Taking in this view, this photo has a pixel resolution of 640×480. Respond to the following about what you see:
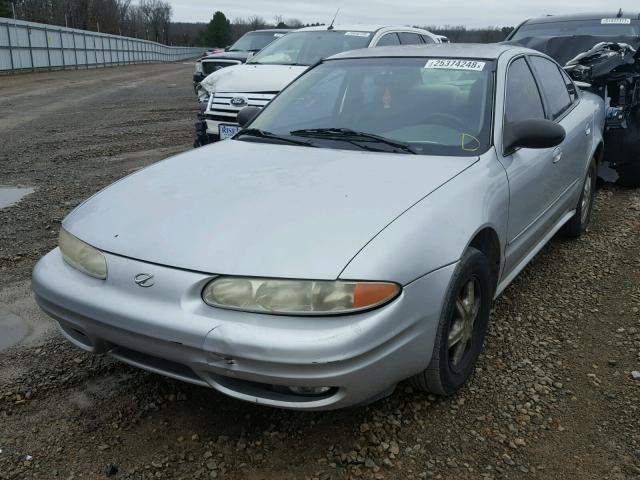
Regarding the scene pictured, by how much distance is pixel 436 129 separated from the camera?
125 inches


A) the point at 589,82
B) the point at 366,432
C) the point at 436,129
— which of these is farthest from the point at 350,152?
the point at 589,82

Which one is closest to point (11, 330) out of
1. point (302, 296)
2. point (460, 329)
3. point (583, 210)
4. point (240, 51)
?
point (302, 296)

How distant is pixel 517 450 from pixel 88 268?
188 centimetres

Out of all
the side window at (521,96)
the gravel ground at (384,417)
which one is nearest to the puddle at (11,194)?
the gravel ground at (384,417)

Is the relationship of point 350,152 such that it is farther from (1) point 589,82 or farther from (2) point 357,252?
(1) point 589,82

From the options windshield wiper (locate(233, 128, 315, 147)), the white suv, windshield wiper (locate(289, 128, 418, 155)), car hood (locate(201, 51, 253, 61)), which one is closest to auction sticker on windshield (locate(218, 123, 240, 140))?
the white suv

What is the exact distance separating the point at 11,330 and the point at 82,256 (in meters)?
1.20

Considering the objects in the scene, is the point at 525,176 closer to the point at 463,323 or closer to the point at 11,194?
the point at 463,323

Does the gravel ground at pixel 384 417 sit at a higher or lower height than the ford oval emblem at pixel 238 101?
lower

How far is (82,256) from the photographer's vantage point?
2.49 meters

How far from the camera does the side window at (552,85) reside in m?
4.02

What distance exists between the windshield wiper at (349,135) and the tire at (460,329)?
0.73 metres

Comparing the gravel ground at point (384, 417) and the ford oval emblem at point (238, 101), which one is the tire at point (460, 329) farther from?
the ford oval emblem at point (238, 101)

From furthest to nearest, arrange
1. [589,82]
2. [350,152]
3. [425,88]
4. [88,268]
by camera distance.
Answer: [589,82] < [425,88] < [350,152] < [88,268]
